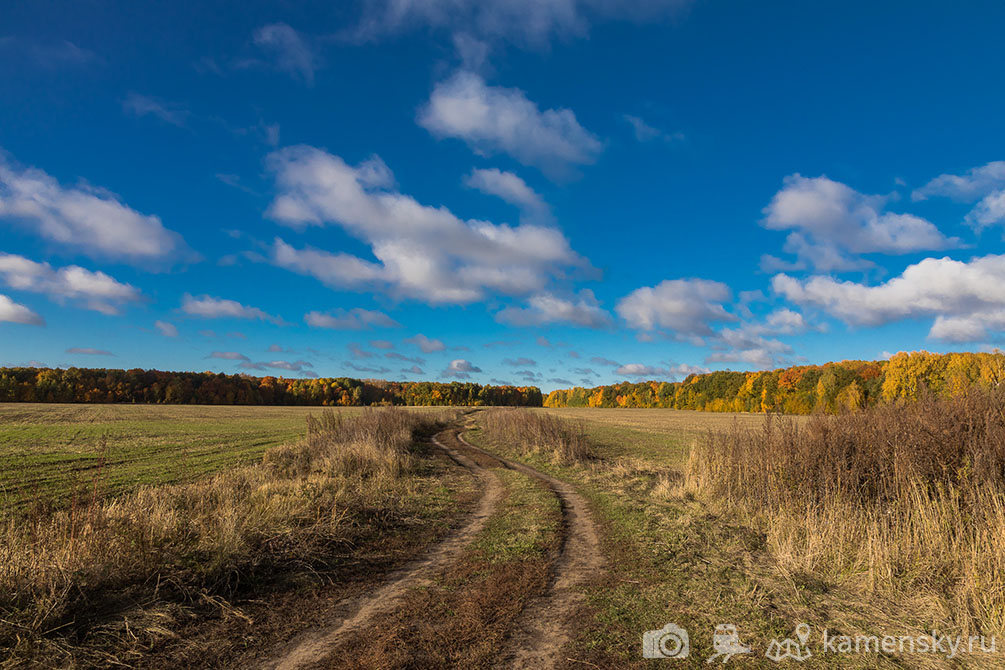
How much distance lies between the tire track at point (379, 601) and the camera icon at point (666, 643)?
339cm

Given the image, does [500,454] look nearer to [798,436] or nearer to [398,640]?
[798,436]

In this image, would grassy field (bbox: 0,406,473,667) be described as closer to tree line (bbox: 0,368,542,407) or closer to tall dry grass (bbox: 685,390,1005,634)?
tall dry grass (bbox: 685,390,1005,634)

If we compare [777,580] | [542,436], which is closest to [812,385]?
[542,436]

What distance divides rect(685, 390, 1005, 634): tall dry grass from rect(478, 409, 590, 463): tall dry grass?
1010cm

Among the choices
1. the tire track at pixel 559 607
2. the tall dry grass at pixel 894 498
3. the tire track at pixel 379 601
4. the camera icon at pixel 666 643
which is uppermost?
the tall dry grass at pixel 894 498

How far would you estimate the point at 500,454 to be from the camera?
2661 centimetres

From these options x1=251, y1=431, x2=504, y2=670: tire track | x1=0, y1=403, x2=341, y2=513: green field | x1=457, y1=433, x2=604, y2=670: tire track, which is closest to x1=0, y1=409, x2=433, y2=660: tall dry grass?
x1=251, y1=431, x2=504, y2=670: tire track

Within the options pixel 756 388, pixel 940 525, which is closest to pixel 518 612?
pixel 940 525

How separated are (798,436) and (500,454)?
1749 cm

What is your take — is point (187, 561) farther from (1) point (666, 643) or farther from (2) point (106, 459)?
(2) point (106, 459)

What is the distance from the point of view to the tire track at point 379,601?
4824mm

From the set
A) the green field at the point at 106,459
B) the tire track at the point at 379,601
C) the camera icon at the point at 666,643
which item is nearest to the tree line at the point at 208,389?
the green field at the point at 106,459

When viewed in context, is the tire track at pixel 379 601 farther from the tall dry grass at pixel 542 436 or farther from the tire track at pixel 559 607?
the tall dry grass at pixel 542 436

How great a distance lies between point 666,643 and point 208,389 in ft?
514
